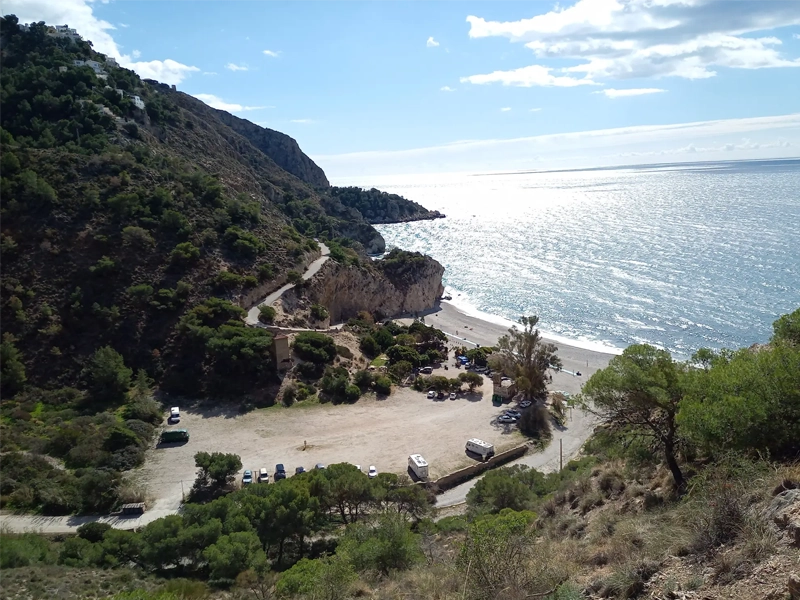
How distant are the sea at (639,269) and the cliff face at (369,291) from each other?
5.58 meters

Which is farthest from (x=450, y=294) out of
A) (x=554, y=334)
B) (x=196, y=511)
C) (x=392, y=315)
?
(x=196, y=511)

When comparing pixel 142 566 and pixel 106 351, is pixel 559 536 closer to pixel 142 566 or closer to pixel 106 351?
pixel 142 566

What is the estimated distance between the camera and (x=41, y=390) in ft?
111

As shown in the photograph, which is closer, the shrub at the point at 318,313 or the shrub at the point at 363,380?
the shrub at the point at 363,380

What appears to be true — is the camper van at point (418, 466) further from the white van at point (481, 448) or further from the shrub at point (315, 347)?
the shrub at point (315, 347)

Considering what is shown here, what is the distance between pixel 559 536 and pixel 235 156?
88.3 m

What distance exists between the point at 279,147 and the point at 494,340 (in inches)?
4343

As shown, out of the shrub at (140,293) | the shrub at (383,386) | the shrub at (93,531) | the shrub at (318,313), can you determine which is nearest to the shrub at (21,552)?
the shrub at (93,531)

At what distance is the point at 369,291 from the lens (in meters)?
62.2

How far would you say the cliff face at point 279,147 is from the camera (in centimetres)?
14212

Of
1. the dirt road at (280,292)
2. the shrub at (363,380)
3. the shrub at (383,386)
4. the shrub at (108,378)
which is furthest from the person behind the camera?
the dirt road at (280,292)

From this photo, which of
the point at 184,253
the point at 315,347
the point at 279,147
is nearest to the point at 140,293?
the point at 184,253

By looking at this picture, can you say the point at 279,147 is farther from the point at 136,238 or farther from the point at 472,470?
the point at 472,470

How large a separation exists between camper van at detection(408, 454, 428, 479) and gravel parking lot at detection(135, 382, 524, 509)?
2.03ft
